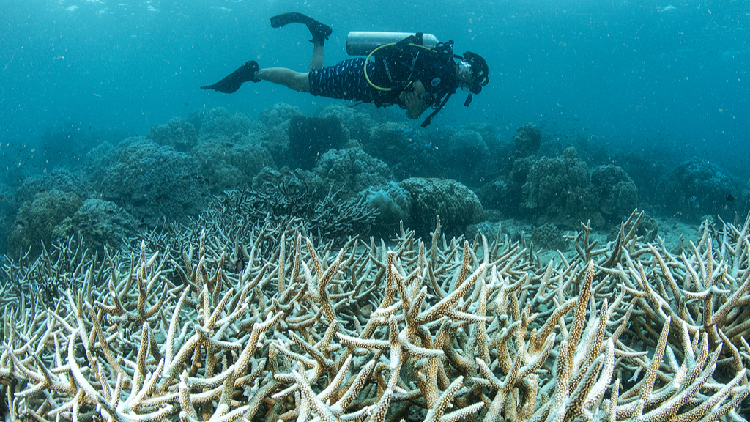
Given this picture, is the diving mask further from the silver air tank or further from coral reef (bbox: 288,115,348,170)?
coral reef (bbox: 288,115,348,170)

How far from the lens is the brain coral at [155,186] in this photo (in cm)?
742

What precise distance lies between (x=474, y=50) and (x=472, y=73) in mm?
78024

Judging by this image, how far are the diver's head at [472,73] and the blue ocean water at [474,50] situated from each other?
22.0m

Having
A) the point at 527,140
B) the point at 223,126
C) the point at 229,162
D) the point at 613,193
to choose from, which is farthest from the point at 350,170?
the point at 223,126

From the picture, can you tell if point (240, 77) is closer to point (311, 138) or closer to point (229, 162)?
point (229, 162)

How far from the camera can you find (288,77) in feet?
25.1

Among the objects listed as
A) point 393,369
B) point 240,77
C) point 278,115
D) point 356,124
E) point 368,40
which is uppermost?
point 368,40

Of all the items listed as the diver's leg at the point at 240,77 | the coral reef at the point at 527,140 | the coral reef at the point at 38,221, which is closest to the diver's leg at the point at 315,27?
the diver's leg at the point at 240,77

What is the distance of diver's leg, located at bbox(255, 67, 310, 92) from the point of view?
7.41 meters

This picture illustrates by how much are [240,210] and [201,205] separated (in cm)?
271

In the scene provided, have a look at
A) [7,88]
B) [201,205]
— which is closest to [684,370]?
[201,205]

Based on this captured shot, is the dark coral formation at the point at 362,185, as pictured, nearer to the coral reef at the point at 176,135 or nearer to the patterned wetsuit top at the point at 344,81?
the coral reef at the point at 176,135

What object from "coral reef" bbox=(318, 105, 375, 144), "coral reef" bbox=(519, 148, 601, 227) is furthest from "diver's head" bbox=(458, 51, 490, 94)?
"coral reef" bbox=(318, 105, 375, 144)

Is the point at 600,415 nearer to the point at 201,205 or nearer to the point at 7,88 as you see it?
the point at 201,205
